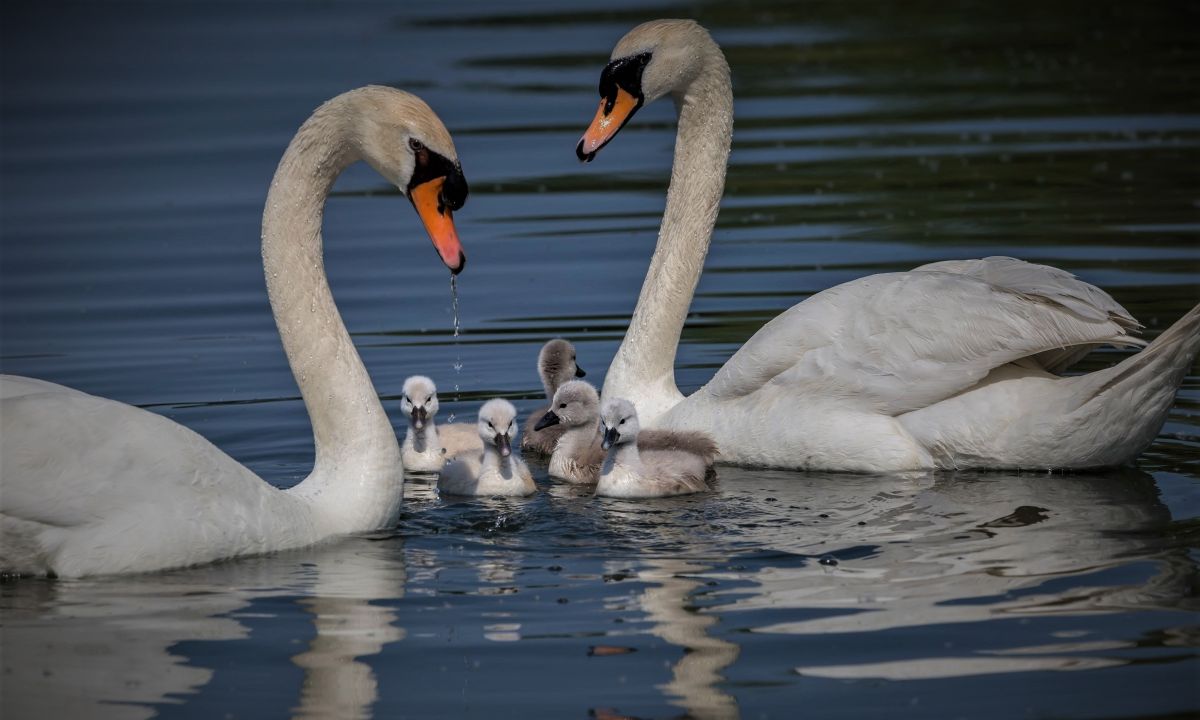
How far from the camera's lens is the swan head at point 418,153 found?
8594 mm

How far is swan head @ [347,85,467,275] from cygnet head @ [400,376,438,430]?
1877 millimetres

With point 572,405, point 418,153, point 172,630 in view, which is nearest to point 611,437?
point 572,405

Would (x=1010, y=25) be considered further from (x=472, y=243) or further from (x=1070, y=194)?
(x=472, y=243)

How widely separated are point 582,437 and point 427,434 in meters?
0.90

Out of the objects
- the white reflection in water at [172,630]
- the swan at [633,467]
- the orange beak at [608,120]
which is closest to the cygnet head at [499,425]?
the swan at [633,467]

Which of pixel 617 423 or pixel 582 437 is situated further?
pixel 582 437

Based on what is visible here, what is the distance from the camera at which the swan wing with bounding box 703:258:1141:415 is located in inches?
375

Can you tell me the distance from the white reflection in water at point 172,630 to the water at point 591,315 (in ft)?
0.07

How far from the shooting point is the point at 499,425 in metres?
9.81

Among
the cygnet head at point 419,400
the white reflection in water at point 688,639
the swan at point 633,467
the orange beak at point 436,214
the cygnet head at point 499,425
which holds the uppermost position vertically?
the orange beak at point 436,214

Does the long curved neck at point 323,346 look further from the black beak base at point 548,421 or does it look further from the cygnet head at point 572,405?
the cygnet head at point 572,405

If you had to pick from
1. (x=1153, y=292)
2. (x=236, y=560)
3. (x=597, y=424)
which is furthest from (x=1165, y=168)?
(x=236, y=560)

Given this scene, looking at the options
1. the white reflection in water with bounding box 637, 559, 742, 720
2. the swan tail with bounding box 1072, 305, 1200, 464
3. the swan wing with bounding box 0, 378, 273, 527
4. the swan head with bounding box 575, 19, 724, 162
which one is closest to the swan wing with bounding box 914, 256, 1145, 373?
Result: the swan tail with bounding box 1072, 305, 1200, 464

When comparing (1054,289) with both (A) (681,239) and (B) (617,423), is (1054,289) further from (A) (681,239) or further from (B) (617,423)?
(A) (681,239)
